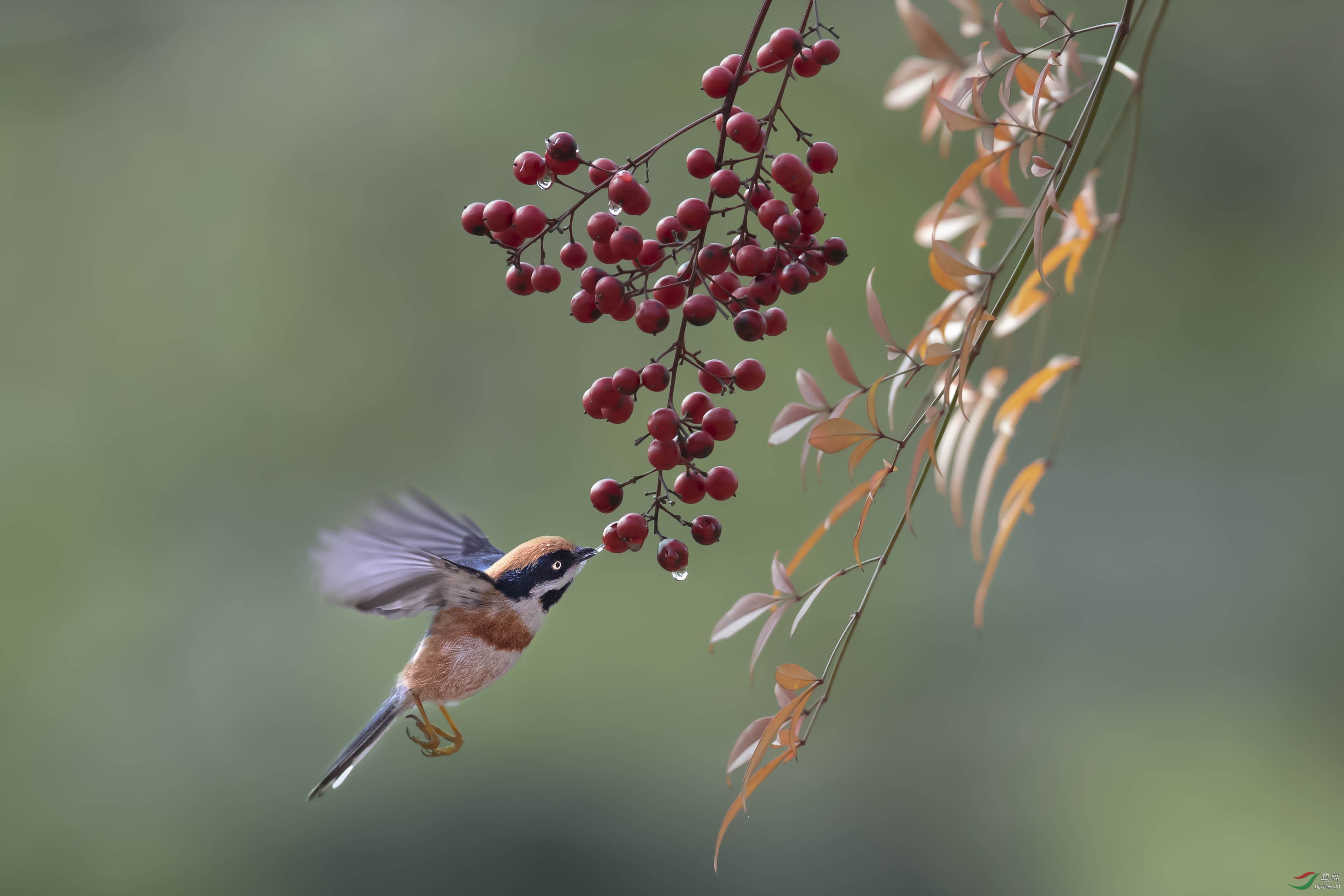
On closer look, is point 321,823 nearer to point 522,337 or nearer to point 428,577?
point 522,337

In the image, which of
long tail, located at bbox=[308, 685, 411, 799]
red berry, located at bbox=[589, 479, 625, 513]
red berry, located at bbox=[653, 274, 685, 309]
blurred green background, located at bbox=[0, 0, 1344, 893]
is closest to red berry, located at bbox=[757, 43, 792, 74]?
red berry, located at bbox=[653, 274, 685, 309]

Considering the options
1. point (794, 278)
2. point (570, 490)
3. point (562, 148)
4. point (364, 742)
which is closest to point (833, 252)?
point (794, 278)

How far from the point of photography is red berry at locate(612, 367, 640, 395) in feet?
1.44

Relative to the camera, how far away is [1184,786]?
4.78 ft

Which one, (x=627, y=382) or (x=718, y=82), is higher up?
(x=718, y=82)

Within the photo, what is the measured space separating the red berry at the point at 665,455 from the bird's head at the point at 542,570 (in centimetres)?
22

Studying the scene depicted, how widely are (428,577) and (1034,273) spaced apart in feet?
1.51

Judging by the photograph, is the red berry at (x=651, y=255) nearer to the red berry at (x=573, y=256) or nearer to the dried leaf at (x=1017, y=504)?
the red berry at (x=573, y=256)

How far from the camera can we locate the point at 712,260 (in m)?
0.41

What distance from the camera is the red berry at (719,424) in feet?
1.46

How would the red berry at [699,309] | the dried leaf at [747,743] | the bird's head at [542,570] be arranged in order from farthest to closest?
the bird's head at [542,570] → the dried leaf at [747,743] → the red berry at [699,309]

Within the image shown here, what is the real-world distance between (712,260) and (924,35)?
22cm

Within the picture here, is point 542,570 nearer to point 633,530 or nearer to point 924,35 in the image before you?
A: point 633,530

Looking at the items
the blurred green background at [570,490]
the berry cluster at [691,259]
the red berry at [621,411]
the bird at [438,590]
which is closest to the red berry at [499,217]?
the berry cluster at [691,259]
